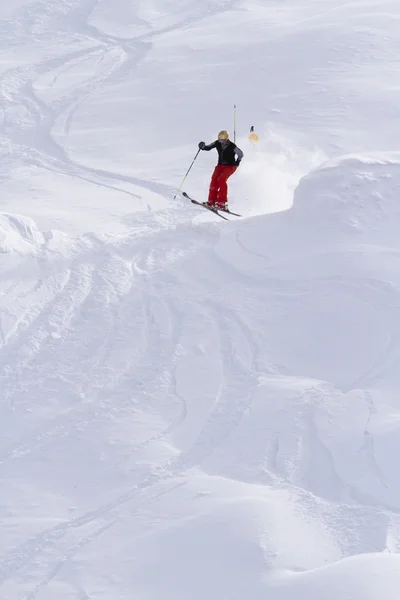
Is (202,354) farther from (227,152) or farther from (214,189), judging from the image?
(227,152)

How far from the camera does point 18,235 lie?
10133 mm

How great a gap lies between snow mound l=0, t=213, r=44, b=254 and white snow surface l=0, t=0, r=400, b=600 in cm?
4

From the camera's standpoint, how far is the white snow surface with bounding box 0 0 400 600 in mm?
5383

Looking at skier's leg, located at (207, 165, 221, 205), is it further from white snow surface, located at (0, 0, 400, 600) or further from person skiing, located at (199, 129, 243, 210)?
white snow surface, located at (0, 0, 400, 600)

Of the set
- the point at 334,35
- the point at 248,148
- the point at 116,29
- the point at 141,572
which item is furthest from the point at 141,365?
the point at 116,29

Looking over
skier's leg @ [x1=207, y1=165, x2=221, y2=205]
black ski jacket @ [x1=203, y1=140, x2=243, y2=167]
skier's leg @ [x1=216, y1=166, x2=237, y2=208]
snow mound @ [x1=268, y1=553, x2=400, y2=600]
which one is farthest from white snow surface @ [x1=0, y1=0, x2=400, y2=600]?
black ski jacket @ [x1=203, y1=140, x2=243, y2=167]

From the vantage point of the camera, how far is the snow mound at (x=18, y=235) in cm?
977

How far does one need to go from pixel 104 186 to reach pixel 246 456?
27.7 ft

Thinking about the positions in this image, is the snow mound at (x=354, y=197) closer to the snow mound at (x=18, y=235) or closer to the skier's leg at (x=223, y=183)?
the skier's leg at (x=223, y=183)

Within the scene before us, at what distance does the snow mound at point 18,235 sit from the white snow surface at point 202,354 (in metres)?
0.04

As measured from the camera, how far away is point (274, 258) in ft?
32.2

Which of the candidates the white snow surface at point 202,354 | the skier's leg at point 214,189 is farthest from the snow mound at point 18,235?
the skier's leg at point 214,189

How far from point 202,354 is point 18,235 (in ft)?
10.7

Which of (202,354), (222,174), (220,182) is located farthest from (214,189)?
(202,354)
